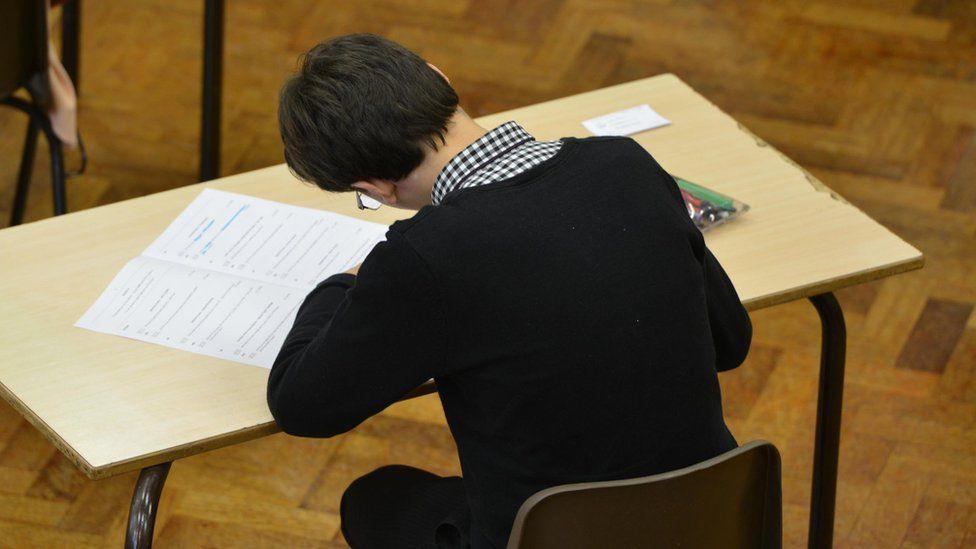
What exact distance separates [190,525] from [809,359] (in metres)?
1.27

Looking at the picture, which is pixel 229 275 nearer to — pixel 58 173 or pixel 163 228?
pixel 163 228

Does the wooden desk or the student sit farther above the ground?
the student

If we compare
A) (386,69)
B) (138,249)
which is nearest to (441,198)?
(386,69)

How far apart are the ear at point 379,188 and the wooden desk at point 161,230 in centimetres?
27

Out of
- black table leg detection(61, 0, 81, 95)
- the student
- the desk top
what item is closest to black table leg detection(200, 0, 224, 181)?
black table leg detection(61, 0, 81, 95)

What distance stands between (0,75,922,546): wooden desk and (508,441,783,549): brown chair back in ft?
1.19

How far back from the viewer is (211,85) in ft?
9.63

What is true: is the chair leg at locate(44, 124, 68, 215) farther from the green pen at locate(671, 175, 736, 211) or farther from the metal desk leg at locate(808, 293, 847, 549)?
the metal desk leg at locate(808, 293, 847, 549)

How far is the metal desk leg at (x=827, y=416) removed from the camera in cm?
187

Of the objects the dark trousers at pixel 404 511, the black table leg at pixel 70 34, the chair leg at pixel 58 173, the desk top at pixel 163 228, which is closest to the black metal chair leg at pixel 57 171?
the chair leg at pixel 58 173

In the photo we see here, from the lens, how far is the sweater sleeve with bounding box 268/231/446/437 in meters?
1.26

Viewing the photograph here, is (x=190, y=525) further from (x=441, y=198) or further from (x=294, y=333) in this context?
(x=441, y=198)

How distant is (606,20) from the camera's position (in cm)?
376

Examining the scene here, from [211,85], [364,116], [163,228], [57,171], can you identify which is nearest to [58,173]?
[57,171]
